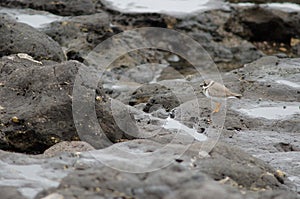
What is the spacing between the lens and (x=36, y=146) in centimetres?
749

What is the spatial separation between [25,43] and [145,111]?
9.42ft

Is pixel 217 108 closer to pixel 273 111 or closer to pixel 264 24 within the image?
pixel 273 111

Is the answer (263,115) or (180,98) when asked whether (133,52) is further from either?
(263,115)

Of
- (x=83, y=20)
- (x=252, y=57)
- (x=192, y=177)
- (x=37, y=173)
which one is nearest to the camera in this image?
(x=192, y=177)

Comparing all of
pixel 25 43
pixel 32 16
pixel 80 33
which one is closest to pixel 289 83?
pixel 25 43

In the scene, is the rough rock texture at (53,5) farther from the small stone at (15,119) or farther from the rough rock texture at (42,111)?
the small stone at (15,119)

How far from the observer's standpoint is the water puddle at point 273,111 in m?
10.3

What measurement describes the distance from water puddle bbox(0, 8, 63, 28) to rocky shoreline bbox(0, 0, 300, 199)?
374mm

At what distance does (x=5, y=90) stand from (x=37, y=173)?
3274mm

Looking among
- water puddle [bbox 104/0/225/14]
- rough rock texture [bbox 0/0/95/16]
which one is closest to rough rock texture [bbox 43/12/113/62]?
rough rock texture [bbox 0/0/95/16]

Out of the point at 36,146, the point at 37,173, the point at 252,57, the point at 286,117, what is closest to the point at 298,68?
the point at 286,117

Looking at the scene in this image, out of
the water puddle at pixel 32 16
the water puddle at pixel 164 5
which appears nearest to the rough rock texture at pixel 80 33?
the water puddle at pixel 32 16

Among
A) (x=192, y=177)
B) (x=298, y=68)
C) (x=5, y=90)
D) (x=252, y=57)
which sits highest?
(x=192, y=177)

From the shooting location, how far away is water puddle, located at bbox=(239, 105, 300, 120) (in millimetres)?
10281
